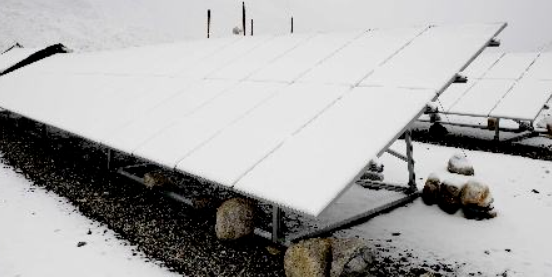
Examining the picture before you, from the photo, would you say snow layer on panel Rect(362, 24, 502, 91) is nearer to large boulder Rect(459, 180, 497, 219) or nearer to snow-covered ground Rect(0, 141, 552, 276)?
snow-covered ground Rect(0, 141, 552, 276)

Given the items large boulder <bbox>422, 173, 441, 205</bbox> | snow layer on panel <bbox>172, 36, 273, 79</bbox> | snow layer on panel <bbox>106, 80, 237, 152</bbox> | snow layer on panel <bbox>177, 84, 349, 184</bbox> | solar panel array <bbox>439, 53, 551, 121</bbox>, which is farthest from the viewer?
solar panel array <bbox>439, 53, 551, 121</bbox>

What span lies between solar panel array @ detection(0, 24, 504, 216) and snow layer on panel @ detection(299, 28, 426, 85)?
0.8 inches

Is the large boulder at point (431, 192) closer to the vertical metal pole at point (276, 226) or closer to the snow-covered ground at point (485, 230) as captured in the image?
the snow-covered ground at point (485, 230)

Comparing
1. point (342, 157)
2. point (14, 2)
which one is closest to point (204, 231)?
point (342, 157)

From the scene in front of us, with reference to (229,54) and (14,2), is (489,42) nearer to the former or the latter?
(229,54)

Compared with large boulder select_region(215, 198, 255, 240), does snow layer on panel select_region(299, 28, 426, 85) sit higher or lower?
higher

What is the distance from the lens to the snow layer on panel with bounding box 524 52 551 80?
15.1 meters

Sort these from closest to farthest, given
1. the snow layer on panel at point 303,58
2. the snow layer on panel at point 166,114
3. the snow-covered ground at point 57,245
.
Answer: the snow-covered ground at point 57,245 < the snow layer on panel at point 166,114 < the snow layer on panel at point 303,58

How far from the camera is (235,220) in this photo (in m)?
6.34

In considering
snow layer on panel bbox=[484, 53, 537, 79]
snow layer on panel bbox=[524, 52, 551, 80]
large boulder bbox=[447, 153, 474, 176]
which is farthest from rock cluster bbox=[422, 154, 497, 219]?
snow layer on panel bbox=[484, 53, 537, 79]

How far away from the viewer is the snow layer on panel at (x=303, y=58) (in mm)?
7337

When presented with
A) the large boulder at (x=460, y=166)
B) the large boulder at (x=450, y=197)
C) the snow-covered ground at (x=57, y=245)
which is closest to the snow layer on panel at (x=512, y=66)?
the large boulder at (x=460, y=166)

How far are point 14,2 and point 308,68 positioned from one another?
9279cm

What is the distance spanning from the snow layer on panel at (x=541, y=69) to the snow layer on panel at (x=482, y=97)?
2.50ft
